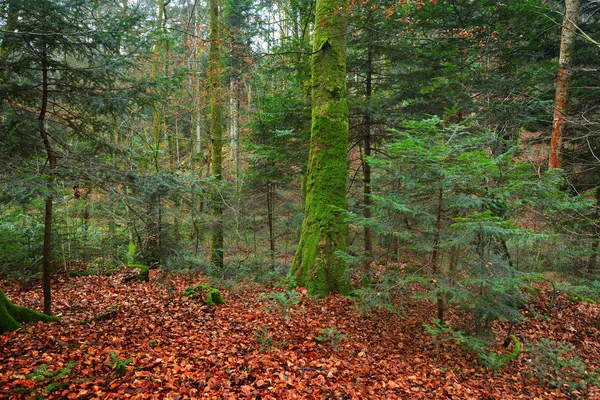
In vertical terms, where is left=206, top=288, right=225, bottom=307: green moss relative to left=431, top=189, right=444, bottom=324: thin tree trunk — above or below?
below

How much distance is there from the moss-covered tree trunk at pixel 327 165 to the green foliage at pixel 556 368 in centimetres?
372

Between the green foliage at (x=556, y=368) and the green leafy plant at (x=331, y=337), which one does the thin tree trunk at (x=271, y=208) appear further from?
the green foliage at (x=556, y=368)

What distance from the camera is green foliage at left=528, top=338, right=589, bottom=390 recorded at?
5413 millimetres

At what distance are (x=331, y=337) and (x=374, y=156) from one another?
14.1ft

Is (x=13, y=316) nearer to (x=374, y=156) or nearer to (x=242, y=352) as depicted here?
(x=242, y=352)

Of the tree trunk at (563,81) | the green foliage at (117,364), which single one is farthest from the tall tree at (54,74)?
the tree trunk at (563,81)

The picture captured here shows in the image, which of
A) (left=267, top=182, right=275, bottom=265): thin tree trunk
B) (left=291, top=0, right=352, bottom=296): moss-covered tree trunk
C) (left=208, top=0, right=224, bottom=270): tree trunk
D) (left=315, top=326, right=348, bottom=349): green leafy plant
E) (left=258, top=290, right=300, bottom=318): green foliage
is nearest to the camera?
(left=315, top=326, right=348, bottom=349): green leafy plant

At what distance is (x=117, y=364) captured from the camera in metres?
3.87

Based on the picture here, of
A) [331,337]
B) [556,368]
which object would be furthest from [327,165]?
[556,368]

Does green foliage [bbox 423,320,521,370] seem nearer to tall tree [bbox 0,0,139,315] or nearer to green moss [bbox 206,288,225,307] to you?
green moss [bbox 206,288,225,307]

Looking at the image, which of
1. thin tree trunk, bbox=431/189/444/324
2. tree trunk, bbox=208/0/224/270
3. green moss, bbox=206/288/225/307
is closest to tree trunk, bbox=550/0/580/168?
thin tree trunk, bbox=431/189/444/324

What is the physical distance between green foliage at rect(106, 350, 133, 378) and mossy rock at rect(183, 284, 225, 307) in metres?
2.63

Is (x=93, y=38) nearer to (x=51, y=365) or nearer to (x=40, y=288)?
(x=51, y=365)

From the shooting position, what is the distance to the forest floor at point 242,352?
375 centimetres
